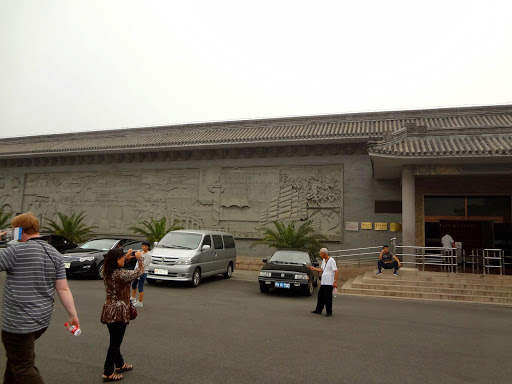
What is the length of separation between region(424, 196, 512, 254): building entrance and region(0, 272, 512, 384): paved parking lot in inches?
277

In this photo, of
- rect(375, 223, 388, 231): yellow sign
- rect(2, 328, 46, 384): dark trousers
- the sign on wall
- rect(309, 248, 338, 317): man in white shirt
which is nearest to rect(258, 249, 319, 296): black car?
rect(309, 248, 338, 317): man in white shirt

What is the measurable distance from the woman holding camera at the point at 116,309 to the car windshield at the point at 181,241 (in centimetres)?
727

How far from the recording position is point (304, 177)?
56.5 feet

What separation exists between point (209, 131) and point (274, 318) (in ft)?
50.9

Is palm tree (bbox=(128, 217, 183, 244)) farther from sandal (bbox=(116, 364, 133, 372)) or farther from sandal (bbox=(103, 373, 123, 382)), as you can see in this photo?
sandal (bbox=(103, 373, 123, 382))

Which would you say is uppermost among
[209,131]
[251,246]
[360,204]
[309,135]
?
[209,131]

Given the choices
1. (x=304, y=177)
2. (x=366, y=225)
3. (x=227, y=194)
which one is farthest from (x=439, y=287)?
(x=227, y=194)

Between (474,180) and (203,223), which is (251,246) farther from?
(474,180)

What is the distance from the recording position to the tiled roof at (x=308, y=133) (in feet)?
43.2

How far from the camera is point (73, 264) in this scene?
11.6 meters

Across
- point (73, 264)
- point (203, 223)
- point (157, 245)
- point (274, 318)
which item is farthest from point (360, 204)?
point (73, 264)

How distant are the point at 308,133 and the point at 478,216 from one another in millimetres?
7983

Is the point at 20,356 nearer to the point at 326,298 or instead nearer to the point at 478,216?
the point at 326,298

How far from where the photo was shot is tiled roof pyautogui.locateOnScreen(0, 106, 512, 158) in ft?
43.2
